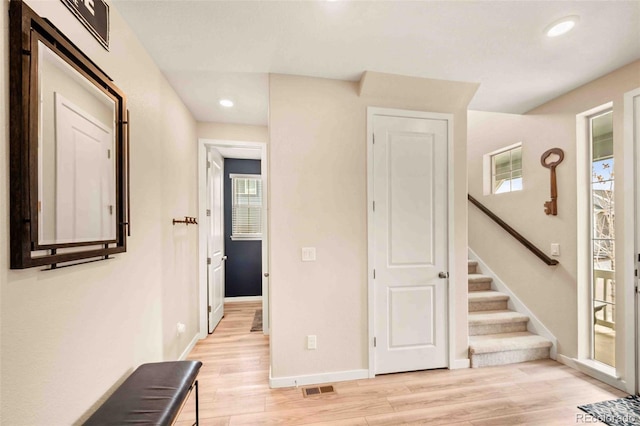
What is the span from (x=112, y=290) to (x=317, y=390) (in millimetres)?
1665

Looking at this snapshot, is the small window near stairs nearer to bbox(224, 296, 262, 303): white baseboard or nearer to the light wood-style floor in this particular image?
the light wood-style floor

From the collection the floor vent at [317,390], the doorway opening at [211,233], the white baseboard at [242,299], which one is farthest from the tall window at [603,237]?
the white baseboard at [242,299]

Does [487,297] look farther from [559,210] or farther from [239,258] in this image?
[239,258]

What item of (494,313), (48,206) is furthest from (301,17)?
(494,313)

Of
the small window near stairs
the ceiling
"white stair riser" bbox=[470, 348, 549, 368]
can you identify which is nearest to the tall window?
"white stair riser" bbox=[470, 348, 549, 368]

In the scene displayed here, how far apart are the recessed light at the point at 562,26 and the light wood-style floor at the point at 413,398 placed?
2.63m

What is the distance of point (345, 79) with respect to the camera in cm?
232

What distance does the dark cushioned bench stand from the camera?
1120mm

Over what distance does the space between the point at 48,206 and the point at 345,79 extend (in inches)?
85.3

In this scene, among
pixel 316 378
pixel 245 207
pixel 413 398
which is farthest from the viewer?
pixel 245 207

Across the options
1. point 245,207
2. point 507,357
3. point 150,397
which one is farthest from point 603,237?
point 245,207

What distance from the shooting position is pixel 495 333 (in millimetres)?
2834

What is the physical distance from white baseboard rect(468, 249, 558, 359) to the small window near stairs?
98cm

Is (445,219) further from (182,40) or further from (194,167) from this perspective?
(194,167)
